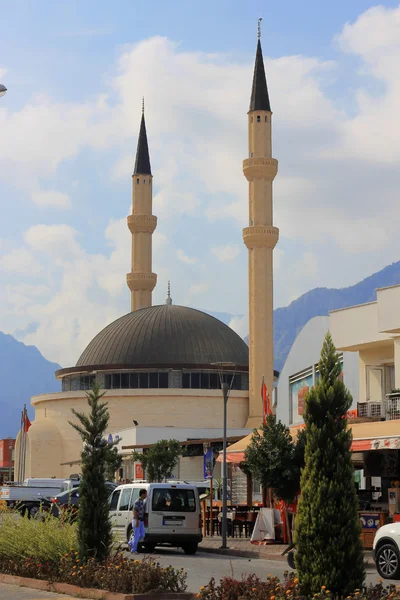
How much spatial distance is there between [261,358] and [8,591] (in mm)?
46247

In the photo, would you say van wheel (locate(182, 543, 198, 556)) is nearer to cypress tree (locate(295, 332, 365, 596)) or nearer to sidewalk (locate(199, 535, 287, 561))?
sidewalk (locate(199, 535, 287, 561))

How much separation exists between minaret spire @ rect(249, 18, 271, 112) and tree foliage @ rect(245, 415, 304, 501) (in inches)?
1538

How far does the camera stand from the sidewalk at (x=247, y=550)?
22.8m

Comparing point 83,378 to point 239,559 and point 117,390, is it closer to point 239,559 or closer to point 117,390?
point 117,390

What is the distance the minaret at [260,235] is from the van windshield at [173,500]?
115 feet

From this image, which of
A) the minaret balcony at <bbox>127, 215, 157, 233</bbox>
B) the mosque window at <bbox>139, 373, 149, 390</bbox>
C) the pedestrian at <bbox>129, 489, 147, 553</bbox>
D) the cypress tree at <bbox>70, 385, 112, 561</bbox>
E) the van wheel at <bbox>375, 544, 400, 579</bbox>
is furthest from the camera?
the minaret balcony at <bbox>127, 215, 157, 233</bbox>

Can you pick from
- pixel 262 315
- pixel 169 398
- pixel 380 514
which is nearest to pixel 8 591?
pixel 380 514

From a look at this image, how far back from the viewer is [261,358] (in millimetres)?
60688

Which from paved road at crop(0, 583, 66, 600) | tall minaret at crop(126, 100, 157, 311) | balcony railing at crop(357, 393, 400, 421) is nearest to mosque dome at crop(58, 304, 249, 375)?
tall minaret at crop(126, 100, 157, 311)

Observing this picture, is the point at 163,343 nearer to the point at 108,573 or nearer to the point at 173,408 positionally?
the point at 173,408

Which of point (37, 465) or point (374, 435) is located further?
point (37, 465)

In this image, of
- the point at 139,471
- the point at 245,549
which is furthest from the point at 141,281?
the point at 245,549

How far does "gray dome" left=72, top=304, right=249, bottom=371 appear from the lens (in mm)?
68938

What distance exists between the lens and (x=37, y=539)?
16.4 meters
